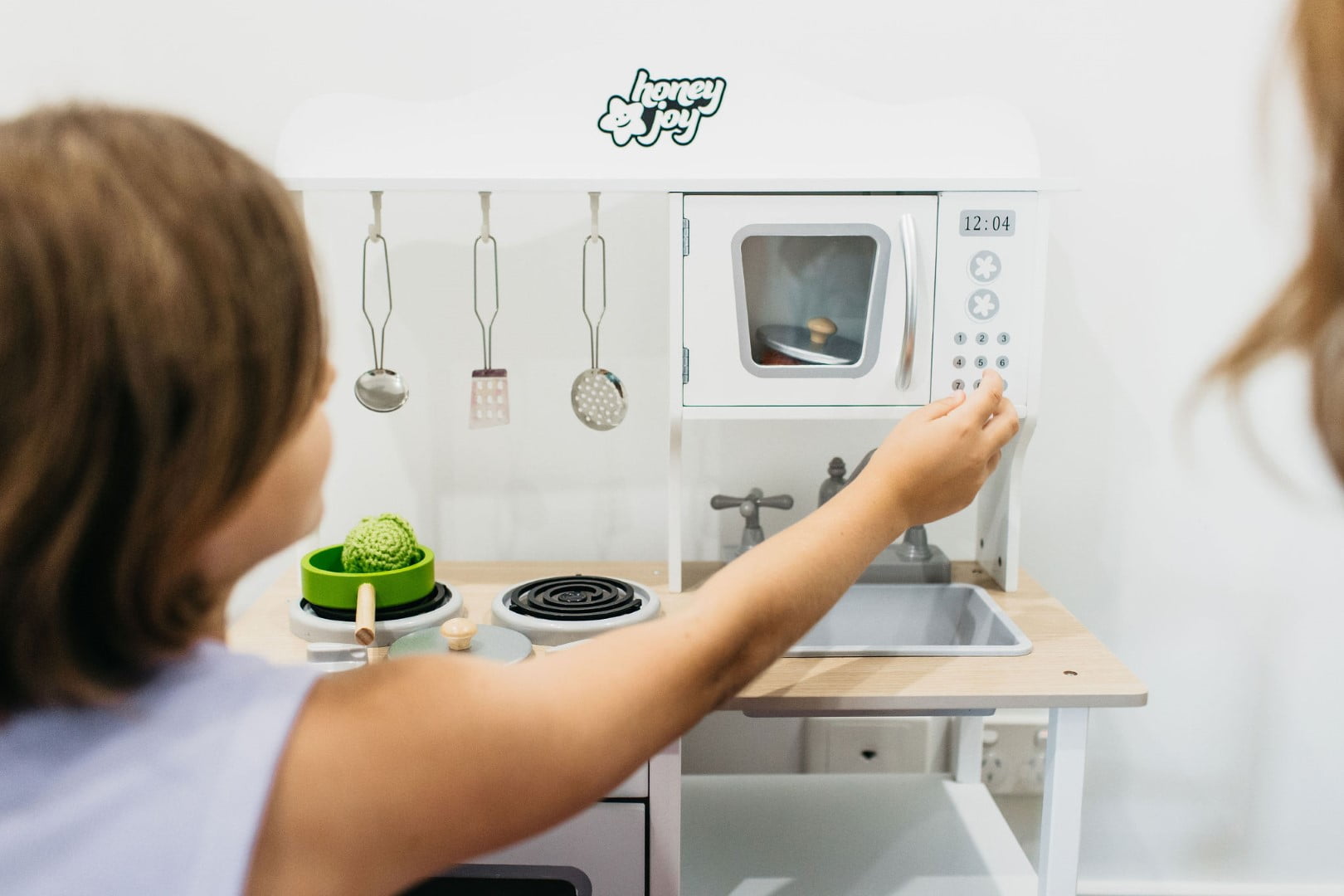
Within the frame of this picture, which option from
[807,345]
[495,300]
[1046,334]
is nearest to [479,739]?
[807,345]

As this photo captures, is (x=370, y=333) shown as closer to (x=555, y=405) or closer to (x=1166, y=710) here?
(x=555, y=405)

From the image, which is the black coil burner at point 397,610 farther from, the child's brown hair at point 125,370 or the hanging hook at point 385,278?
the child's brown hair at point 125,370

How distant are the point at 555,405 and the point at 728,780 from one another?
0.66 metres

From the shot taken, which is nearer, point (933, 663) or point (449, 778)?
point (449, 778)

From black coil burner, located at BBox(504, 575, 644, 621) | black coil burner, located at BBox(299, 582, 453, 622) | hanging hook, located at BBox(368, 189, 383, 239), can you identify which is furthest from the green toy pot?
hanging hook, located at BBox(368, 189, 383, 239)

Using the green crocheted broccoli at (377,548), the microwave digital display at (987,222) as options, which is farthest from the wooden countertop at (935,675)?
the microwave digital display at (987,222)

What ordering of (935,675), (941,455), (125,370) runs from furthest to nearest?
(935,675) < (941,455) < (125,370)

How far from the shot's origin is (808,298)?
1.37 metres

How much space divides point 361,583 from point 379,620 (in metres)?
0.05

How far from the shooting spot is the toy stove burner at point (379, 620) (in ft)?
4.13

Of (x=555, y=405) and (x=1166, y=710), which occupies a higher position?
(x=555, y=405)

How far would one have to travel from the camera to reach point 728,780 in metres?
1.65

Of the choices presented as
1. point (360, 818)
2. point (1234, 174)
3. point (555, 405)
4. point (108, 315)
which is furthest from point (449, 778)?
point (1234, 174)

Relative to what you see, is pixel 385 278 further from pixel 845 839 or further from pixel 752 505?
pixel 845 839
